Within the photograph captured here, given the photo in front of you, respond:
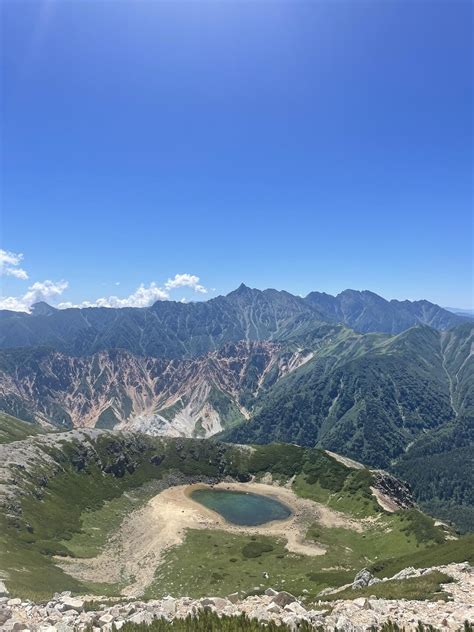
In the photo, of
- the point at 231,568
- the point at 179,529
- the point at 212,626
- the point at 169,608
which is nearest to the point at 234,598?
the point at 169,608

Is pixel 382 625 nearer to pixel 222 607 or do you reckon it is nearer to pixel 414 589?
pixel 222 607

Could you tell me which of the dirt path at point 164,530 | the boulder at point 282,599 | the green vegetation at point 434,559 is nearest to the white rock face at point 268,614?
the boulder at point 282,599

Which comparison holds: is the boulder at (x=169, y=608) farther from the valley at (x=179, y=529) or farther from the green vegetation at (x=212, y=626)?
the valley at (x=179, y=529)

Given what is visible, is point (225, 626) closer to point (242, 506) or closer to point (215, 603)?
point (215, 603)

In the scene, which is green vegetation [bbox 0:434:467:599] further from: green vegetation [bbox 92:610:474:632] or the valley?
green vegetation [bbox 92:610:474:632]

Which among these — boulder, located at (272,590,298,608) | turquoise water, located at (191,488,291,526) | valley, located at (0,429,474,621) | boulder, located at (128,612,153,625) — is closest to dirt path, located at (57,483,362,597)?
valley, located at (0,429,474,621)

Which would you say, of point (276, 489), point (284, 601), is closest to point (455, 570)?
point (284, 601)

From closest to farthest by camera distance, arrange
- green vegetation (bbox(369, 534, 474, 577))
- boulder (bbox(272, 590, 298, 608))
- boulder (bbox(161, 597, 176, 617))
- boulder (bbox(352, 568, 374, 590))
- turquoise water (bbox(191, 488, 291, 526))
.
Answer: boulder (bbox(161, 597, 176, 617))
boulder (bbox(272, 590, 298, 608))
boulder (bbox(352, 568, 374, 590))
green vegetation (bbox(369, 534, 474, 577))
turquoise water (bbox(191, 488, 291, 526))
